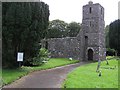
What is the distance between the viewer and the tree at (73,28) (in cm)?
6731

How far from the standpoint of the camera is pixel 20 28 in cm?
1900

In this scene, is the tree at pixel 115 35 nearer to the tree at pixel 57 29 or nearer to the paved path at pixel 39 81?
the tree at pixel 57 29

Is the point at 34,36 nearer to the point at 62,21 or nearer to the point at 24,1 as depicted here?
the point at 24,1

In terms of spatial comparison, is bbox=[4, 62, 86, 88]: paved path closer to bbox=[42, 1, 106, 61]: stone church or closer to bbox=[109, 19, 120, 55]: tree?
bbox=[42, 1, 106, 61]: stone church

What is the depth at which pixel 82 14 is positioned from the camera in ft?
135

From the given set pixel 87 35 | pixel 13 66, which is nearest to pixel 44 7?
pixel 13 66

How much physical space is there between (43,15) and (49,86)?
363 inches

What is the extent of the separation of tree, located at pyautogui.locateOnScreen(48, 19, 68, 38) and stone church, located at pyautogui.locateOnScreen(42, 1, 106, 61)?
23798mm

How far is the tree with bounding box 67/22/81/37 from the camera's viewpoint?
67.3 meters

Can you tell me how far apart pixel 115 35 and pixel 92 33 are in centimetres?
1456

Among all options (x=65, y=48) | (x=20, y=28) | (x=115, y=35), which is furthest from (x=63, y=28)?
(x=20, y=28)

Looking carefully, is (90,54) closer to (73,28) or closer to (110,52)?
(110,52)

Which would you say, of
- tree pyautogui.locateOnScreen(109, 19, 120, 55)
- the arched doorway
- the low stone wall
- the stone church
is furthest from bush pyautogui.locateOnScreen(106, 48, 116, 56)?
the low stone wall

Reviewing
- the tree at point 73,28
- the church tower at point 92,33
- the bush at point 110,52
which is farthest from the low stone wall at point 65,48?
the tree at point 73,28
